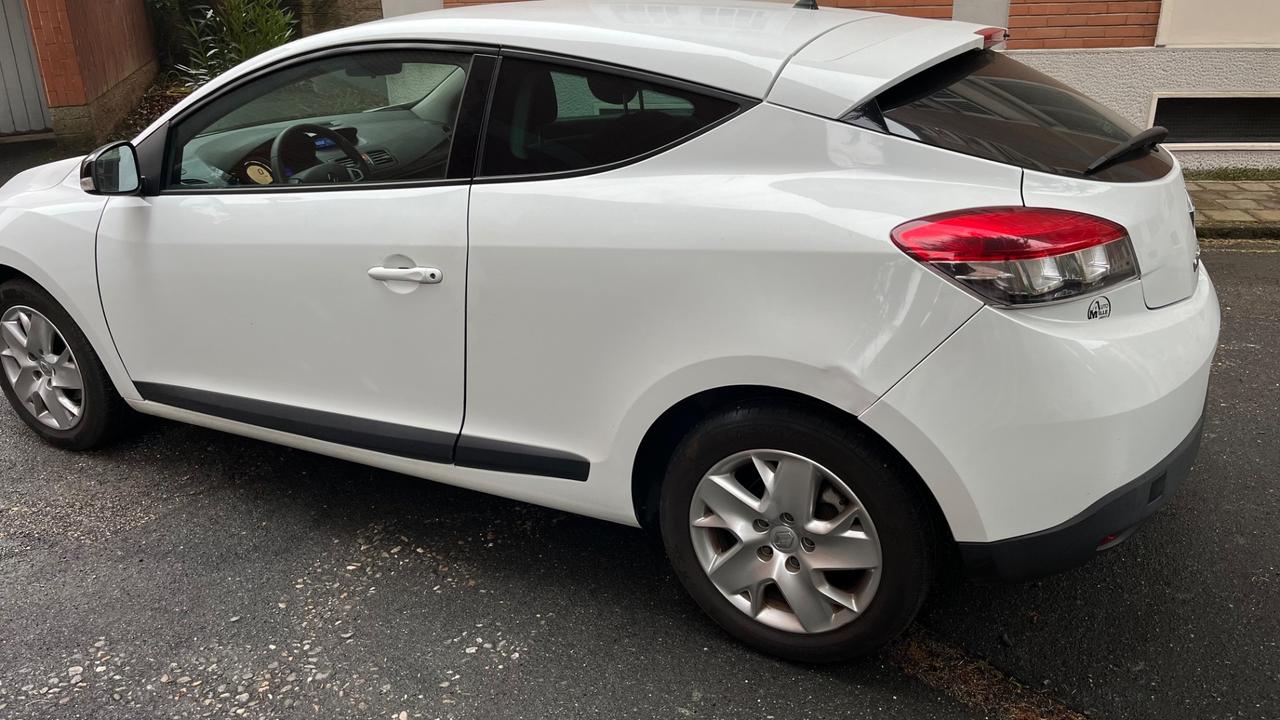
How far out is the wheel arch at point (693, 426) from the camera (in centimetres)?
235

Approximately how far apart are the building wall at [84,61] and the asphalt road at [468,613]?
594cm

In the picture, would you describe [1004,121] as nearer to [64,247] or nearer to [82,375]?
→ [64,247]

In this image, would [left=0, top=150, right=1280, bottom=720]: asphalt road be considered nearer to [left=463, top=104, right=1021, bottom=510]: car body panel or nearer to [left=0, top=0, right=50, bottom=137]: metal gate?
[left=463, top=104, right=1021, bottom=510]: car body panel

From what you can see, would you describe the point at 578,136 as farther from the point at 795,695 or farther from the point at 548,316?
the point at 795,695

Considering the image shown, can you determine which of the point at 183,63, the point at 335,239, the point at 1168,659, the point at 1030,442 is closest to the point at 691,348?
the point at 1030,442

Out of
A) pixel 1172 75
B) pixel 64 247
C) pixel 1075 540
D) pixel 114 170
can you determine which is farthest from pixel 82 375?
pixel 1172 75

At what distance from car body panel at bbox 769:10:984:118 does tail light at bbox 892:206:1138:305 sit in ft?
1.21

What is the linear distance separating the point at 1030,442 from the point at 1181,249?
73 cm

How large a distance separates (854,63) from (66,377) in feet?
10.1

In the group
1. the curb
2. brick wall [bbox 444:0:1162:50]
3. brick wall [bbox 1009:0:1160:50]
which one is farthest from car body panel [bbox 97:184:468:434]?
brick wall [bbox 1009:0:1160:50]

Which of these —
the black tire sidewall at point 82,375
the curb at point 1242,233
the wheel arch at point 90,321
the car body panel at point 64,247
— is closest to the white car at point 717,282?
the car body panel at point 64,247

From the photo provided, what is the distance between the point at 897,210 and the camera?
2.24 m

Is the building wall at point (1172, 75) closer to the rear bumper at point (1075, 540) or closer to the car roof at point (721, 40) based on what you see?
the car roof at point (721, 40)

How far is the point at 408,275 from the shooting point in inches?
109
